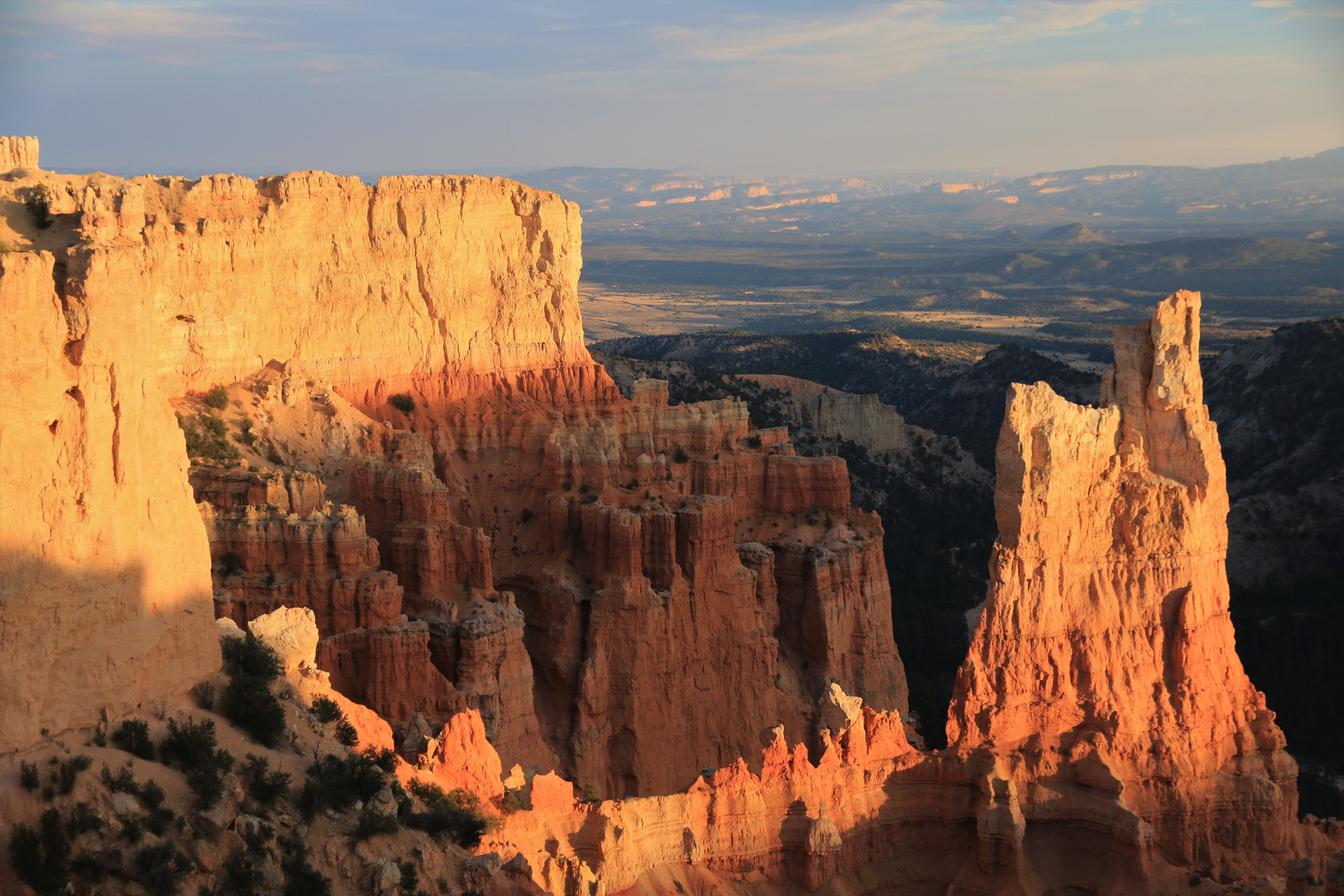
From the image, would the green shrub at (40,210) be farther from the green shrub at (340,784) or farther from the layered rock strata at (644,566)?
the layered rock strata at (644,566)

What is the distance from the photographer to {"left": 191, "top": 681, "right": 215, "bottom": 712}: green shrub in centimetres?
2397

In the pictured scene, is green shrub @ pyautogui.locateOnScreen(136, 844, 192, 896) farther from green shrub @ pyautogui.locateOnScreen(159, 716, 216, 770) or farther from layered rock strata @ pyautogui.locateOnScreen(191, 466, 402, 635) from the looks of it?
layered rock strata @ pyautogui.locateOnScreen(191, 466, 402, 635)

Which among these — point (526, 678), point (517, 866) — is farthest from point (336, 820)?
point (526, 678)

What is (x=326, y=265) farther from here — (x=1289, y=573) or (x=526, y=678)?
(x=1289, y=573)

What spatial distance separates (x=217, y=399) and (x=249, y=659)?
23.2 metres

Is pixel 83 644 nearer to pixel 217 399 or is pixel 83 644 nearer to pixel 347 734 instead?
pixel 347 734

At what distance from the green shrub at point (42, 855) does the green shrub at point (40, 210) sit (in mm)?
9693

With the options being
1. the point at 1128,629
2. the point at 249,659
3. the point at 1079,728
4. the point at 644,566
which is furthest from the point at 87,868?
the point at 644,566

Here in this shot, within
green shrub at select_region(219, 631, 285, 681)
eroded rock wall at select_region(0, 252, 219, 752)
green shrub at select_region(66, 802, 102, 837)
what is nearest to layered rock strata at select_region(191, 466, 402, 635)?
green shrub at select_region(219, 631, 285, 681)

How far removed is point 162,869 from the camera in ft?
66.0

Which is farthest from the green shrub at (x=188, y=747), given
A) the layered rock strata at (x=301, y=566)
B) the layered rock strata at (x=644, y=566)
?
the layered rock strata at (x=644, y=566)

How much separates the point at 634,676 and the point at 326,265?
61.7 feet

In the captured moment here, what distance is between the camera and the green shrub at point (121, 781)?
69.1 feet

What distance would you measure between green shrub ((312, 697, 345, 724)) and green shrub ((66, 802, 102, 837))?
6.48 m
